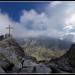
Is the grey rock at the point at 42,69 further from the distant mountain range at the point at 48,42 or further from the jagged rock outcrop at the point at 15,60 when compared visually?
the distant mountain range at the point at 48,42

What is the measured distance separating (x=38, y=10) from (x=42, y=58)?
2.92 ft

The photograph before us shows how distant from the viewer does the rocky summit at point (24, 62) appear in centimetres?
550

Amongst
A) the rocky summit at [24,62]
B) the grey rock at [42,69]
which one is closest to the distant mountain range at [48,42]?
the rocky summit at [24,62]

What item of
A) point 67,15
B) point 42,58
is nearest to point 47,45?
point 42,58

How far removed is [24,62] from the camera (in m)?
5.56

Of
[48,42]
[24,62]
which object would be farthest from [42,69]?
[48,42]

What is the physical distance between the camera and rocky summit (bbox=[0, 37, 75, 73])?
5.50 metres

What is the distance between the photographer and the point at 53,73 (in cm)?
548

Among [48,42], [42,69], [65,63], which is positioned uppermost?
[48,42]

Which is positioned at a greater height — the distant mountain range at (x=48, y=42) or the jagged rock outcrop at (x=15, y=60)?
the distant mountain range at (x=48, y=42)

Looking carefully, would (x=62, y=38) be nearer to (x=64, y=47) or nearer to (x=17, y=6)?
(x=64, y=47)

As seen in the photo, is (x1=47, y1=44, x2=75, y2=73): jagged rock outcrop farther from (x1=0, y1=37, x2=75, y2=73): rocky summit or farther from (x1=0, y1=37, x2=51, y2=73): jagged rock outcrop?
(x1=0, y1=37, x2=51, y2=73): jagged rock outcrop

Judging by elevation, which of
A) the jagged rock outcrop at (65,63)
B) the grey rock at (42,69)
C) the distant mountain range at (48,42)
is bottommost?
the grey rock at (42,69)

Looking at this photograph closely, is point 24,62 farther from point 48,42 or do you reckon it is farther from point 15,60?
point 48,42
